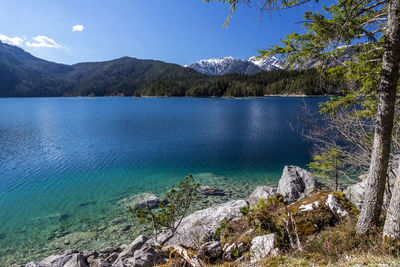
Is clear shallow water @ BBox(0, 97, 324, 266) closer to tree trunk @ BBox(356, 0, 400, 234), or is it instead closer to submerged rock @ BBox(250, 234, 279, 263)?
tree trunk @ BBox(356, 0, 400, 234)

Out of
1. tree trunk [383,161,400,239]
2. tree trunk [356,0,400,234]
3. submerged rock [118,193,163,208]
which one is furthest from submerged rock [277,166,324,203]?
submerged rock [118,193,163,208]

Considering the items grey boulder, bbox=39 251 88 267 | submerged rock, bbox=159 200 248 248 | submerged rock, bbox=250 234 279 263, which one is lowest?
grey boulder, bbox=39 251 88 267

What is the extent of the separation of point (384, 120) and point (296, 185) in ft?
29.0

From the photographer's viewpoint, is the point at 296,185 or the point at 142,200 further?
the point at 142,200

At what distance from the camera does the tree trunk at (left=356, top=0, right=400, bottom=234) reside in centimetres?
450

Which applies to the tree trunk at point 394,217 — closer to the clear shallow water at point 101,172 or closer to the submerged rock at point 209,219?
the submerged rock at point 209,219

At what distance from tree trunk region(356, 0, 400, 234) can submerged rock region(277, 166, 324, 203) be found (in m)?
6.87

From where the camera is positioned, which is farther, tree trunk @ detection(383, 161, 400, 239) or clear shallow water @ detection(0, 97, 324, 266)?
clear shallow water @ detection(0, 97, 324, 266)

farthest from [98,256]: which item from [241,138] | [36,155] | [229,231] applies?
[241,138]

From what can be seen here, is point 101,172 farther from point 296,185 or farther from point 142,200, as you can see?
point 296,185

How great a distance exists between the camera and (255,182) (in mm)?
18281

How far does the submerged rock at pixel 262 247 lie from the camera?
5.12m

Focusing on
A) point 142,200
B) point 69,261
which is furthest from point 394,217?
point 142,200

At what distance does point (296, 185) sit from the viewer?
12656mm
